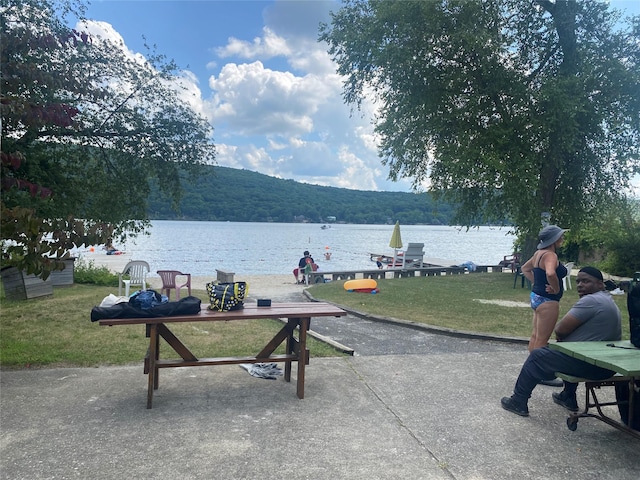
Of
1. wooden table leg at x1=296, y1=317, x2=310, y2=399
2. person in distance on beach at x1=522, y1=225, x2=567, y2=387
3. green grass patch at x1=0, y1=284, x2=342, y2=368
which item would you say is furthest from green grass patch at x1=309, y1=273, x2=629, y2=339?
wooden table leg at x1=296, y1=317, x2=310, y2=399

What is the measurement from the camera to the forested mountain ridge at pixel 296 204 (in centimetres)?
10112

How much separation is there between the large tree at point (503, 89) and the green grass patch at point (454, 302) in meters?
2.56

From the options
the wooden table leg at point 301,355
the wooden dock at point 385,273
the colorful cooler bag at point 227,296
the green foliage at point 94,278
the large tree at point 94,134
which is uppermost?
the large tree at point 94,134

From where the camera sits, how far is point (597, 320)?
419 centimetres

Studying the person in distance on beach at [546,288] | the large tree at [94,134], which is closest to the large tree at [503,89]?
the large tree at [94,134]

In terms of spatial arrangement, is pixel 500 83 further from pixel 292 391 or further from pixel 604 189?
pixel 292 391

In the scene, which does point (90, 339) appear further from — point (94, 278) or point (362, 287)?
point (94, 278)

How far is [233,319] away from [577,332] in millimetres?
3049

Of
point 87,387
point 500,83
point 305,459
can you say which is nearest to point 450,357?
point 305,459

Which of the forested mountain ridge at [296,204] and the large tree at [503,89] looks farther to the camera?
the forested mountain ridge at [296,204]

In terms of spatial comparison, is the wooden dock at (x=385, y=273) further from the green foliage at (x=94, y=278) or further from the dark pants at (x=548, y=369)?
the dark pants at (x=548, y=369)

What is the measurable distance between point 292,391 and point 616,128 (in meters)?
15.0

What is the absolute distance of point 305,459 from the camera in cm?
338

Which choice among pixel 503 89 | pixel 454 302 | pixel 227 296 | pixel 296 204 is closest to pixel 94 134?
pixel 227 296
